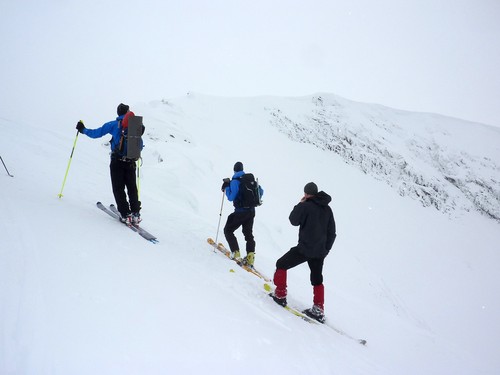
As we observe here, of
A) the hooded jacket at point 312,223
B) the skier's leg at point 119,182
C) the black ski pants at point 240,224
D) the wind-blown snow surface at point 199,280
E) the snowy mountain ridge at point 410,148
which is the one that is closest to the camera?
the wind-blown snow surface at point 199,280

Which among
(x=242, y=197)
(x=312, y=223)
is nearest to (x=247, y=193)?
(x=242, y=197)

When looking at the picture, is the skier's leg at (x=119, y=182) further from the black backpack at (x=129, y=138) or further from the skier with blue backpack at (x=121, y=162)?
the black backpack at (x=129, y=138)

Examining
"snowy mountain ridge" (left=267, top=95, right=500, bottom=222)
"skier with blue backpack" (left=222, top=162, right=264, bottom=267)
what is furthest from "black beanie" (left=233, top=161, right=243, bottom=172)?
"snowy mountain ridge" (left=267, top=95, right=500, bottom=222)

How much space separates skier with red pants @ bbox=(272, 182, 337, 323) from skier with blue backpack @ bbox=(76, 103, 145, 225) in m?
3.32

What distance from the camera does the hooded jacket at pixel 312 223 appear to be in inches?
199

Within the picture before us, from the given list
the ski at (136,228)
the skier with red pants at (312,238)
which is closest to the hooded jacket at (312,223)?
the skier with red pants at (312,238)

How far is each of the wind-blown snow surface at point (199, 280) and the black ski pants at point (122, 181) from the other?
41cm

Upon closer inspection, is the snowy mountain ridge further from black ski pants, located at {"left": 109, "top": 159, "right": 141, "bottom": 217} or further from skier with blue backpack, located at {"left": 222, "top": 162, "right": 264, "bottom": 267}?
black ski pants, located at {"left": 109, "top": 159, "right": 141, "bottom": 217}

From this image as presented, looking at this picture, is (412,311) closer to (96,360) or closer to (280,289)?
(280,289)

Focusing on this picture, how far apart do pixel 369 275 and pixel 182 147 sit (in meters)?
11.1

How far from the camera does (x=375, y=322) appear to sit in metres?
6.77

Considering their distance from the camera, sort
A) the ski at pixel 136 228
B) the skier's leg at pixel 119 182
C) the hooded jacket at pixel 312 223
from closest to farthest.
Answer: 1. the hooded jacket at pixel 312 223
2. the ski at pixel 136 228
3. the skier's leg at pixel 119 182

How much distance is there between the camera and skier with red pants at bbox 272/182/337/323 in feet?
16.6

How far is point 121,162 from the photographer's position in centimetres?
613
